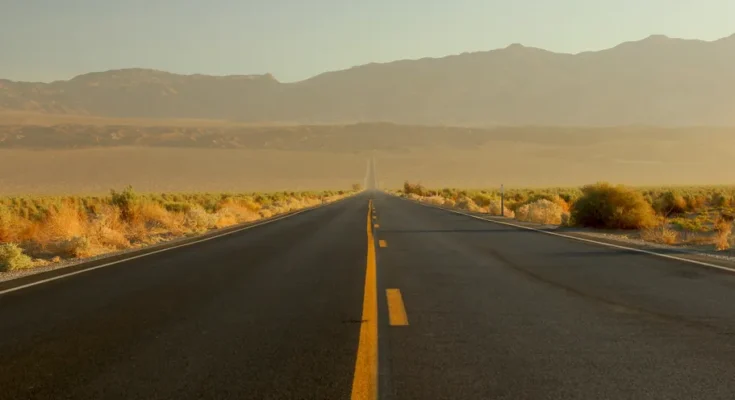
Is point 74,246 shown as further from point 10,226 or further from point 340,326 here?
point 340,326

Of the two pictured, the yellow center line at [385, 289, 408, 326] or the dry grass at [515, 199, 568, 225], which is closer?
the yellow center line at [385, 289, 408, 326]

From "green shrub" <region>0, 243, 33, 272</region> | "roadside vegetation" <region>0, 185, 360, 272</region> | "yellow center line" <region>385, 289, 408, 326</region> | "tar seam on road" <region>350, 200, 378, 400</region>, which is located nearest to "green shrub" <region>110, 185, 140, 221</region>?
"roadside vegetation" <region>0, 185, 360, 272</region>

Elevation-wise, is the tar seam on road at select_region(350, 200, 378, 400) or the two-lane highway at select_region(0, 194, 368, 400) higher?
the tar seam on road at select_region(350, 200, 378, 400)

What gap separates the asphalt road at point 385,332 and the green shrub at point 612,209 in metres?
11.0

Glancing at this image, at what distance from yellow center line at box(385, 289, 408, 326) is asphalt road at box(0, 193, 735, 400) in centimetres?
5

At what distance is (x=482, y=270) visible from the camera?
35.0 ft

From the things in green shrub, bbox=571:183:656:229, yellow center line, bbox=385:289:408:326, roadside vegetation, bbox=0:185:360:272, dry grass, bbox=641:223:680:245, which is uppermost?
green shrub, bbox=571:183:656:229

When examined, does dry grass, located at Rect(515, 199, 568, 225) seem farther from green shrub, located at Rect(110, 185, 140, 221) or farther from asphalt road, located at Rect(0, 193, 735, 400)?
green shrub, located at Rect(110, 185, 140, 221)

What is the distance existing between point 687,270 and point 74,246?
12.6m

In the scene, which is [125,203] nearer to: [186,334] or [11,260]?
[11,260]

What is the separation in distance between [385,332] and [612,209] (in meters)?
18.4

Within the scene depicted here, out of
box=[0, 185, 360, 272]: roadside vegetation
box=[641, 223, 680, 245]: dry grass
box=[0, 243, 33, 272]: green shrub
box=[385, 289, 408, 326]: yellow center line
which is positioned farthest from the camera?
box=[641, 223, 680, 245]: dry grass

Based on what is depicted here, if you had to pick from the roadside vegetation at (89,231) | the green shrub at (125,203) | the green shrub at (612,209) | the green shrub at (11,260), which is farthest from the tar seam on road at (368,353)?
the green shrub at (125,203)

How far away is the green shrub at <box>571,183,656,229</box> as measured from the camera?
72.5 feet
